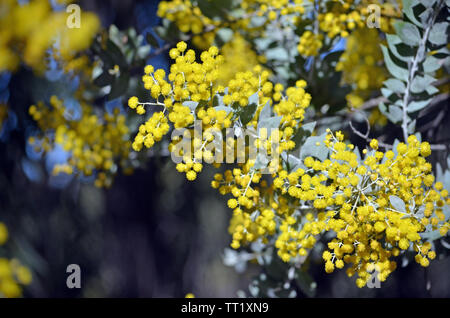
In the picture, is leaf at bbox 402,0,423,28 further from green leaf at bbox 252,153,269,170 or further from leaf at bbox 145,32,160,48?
leaf at bbox 145,32,160,48

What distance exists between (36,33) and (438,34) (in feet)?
4.74

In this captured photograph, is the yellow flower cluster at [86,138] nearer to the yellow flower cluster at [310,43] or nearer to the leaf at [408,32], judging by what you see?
the yellow flower cluster at [310,43]

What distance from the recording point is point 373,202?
729 millimetres

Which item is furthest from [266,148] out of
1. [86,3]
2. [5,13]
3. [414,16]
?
[86,3]

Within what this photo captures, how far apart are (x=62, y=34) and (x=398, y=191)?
1.29 metres

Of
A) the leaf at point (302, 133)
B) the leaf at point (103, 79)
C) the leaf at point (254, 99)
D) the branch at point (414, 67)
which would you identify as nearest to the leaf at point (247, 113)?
the leaf at point (254, 99)

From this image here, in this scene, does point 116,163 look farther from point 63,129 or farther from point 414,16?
point 414,16

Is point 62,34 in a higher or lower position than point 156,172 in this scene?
higher

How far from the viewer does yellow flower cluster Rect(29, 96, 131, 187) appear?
134 cm

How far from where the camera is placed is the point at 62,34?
132 cm

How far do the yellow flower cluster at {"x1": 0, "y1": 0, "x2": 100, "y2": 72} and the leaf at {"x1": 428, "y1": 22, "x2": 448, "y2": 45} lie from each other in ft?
3.83

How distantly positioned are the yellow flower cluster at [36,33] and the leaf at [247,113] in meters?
0.87

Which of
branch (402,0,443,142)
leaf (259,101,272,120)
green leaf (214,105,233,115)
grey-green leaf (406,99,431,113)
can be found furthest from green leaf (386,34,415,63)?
green leaf (214,105,233,115)
